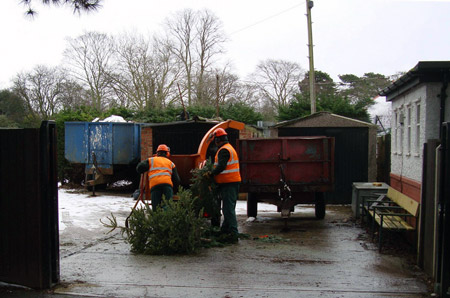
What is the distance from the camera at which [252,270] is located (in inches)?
248

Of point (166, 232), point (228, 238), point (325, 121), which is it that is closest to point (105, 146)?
point (325, 121)

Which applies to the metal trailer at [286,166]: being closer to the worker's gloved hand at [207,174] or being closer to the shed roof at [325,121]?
the worker's gloved hand at [207,174]

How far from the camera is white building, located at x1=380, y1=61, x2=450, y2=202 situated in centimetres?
840

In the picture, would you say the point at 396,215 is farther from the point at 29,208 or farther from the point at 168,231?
the point at 29,208

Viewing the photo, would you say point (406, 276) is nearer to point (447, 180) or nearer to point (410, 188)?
point (447, 180)

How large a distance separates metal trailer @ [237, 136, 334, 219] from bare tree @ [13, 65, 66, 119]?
31.7 metres

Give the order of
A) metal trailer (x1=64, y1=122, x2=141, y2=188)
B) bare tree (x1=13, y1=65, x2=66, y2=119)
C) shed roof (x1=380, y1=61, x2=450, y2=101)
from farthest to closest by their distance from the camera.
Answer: bare tree (x1=13, y1=65, x2=66, y2=119) < metal trailer (x1=64, y1=122, x2=141, y2=188) < shed roof (x1=380, y1=61, x2=450, y2=101)

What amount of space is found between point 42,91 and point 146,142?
27.7 metres

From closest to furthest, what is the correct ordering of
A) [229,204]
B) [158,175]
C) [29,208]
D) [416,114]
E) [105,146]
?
[29,208], [229,204], [158,175], [416,114], [105,146]

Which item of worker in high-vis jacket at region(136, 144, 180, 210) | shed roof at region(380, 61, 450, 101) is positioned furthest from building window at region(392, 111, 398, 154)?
worker in high-vis jacket at region(136, 144, 180, 210)

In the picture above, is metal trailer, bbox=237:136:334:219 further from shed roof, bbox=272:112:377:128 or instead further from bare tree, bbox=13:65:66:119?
bare tree, bbox=13:65:66:119

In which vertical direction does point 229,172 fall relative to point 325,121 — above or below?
below

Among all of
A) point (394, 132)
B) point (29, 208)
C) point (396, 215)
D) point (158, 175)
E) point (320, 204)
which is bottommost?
point (320, 204)

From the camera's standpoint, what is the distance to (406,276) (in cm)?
606
